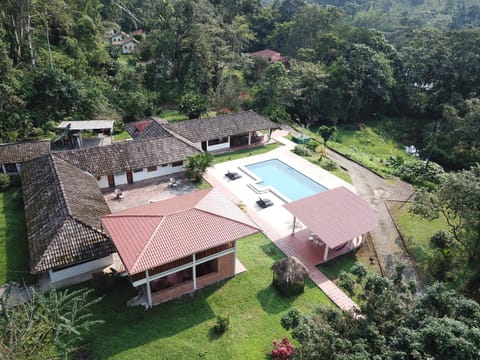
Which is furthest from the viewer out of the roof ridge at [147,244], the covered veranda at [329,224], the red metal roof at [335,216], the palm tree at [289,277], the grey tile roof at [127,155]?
the grey tile roof at [127,155]

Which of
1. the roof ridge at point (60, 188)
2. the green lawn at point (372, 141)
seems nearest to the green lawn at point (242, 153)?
the green lawn at point (372, 141)

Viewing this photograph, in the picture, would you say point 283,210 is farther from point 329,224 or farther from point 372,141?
point 372,141

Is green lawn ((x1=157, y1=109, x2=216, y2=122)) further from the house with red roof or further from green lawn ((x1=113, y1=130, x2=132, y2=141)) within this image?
the house with red roof

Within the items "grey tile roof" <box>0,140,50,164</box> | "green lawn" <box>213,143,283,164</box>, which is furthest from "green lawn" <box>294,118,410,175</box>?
"grey tile roof" <box>0,140,50,164</box>

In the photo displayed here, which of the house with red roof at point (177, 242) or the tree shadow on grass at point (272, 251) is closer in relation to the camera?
the house with red roof at point (177, 242)

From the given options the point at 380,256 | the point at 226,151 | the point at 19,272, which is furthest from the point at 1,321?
the point at 226,151

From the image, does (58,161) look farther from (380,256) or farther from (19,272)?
(380,256)

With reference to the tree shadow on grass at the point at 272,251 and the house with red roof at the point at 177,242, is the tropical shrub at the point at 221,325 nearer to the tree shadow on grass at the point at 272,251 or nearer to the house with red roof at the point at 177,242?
the house with red roof at the point at 177,242

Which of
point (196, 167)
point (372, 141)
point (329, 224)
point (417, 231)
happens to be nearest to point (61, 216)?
point (196, 167)
